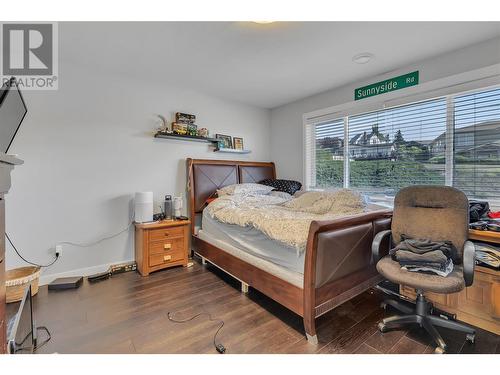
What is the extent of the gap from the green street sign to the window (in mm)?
239

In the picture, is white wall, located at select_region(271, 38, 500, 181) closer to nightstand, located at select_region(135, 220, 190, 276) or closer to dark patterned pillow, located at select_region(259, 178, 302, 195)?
dark patterned pillow, located at select_region(259, 178, 302, 195)

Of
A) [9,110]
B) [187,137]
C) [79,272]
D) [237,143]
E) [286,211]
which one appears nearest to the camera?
[9,110]

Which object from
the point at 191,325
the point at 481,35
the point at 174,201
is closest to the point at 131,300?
the point at 191,325

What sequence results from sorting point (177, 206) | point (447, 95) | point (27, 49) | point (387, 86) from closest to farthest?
point (27, 49)
point (447, 95)
point (387, 86)
point (177, 206)

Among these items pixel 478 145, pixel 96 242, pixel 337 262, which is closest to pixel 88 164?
pixel 96 242

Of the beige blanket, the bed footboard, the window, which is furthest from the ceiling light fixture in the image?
the bed footboard

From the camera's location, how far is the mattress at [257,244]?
6.05 feet

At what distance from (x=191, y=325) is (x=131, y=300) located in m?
0.77

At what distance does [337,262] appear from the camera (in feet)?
6.00

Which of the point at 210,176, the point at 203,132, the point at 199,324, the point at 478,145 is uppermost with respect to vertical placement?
the point at 203,132

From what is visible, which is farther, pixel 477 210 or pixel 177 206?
pixel 177 206

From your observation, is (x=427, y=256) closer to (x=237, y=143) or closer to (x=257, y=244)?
(x=257, y=244)

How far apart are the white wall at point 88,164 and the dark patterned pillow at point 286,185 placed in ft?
4.72

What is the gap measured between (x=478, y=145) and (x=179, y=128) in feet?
11.1
